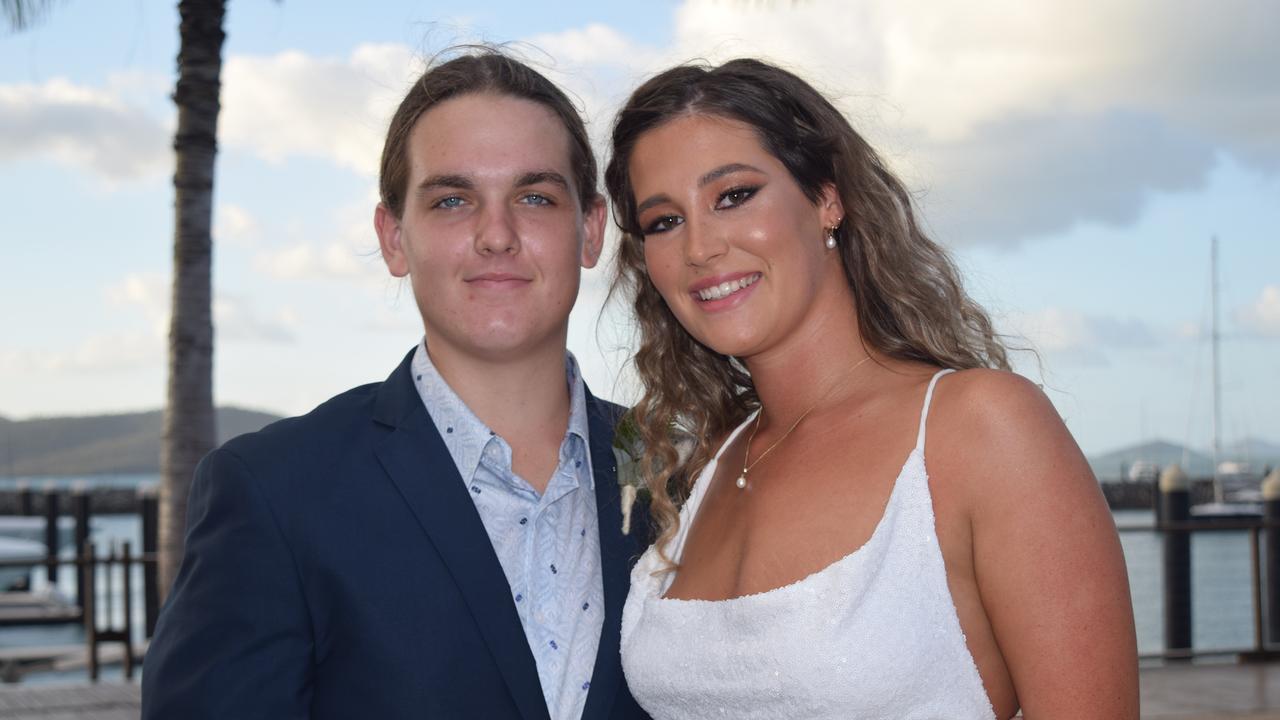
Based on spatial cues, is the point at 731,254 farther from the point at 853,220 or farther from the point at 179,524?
the point at 179,524

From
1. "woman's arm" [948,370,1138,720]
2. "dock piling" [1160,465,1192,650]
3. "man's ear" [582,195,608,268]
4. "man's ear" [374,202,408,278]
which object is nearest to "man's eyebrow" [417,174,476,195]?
"man's ear" [374,202,408,278]

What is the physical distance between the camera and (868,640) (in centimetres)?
222

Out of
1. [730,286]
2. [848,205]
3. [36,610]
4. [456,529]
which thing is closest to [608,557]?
[456,529]

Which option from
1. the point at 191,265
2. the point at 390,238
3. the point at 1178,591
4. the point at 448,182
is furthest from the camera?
the point at 1178,591

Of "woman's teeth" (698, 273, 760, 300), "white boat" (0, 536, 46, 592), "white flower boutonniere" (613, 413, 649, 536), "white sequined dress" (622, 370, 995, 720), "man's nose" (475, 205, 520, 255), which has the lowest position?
"white boat" (0, 536, 46, 592)

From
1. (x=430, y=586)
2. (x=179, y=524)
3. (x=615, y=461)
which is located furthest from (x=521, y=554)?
(x=179, y=524)

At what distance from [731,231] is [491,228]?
538 millimetres

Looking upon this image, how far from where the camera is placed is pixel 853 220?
272 centimetres

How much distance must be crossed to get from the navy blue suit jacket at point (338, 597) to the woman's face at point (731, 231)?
2.27 feet

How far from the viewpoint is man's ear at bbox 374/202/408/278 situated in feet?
9.50

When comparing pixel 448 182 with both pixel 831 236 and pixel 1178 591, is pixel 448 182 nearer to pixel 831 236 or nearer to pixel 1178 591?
pixel 831 236

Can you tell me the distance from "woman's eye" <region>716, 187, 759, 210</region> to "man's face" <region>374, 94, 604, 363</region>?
37 cm

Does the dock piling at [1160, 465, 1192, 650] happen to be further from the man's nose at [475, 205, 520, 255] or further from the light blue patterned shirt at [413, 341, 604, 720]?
the man's nose at [475, 205, 520, 255]

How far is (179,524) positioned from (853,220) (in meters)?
6.05
